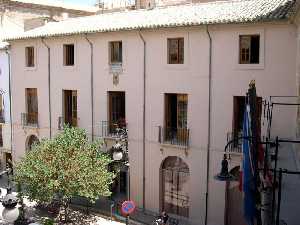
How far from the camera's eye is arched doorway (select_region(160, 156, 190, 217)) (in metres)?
21.5

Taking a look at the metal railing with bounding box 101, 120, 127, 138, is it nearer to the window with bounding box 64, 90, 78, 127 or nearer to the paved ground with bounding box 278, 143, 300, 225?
the window with bounding box 64, 90, 78, 127

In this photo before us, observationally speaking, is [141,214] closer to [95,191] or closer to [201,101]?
[95,191]

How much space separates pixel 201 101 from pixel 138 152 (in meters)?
4.40

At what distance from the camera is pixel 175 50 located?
2134cm

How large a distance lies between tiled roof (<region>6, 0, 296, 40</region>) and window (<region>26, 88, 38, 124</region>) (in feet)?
10.9

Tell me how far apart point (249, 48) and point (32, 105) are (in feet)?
48.2

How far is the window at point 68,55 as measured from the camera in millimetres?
25969

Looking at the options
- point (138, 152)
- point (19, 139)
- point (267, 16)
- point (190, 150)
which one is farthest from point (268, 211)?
point (19, 139)

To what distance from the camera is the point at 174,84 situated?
Result: 21297mm

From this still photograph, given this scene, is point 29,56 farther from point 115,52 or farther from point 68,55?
point 115,52

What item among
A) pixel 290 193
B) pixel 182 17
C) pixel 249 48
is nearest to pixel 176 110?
pixel 182 17

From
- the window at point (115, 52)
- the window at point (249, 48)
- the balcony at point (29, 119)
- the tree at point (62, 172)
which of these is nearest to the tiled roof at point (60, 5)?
the balcony at point (29, 119)

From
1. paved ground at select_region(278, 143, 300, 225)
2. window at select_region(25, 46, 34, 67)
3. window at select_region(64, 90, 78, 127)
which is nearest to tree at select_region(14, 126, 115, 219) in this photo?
window at select_region(64, 90, 78, 127)

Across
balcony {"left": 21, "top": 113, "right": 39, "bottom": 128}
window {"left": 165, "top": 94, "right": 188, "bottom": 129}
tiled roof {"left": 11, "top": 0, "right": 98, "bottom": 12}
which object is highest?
tiled roof {"left": 11, "top": 0, "right": 98, "bottom": 12}
